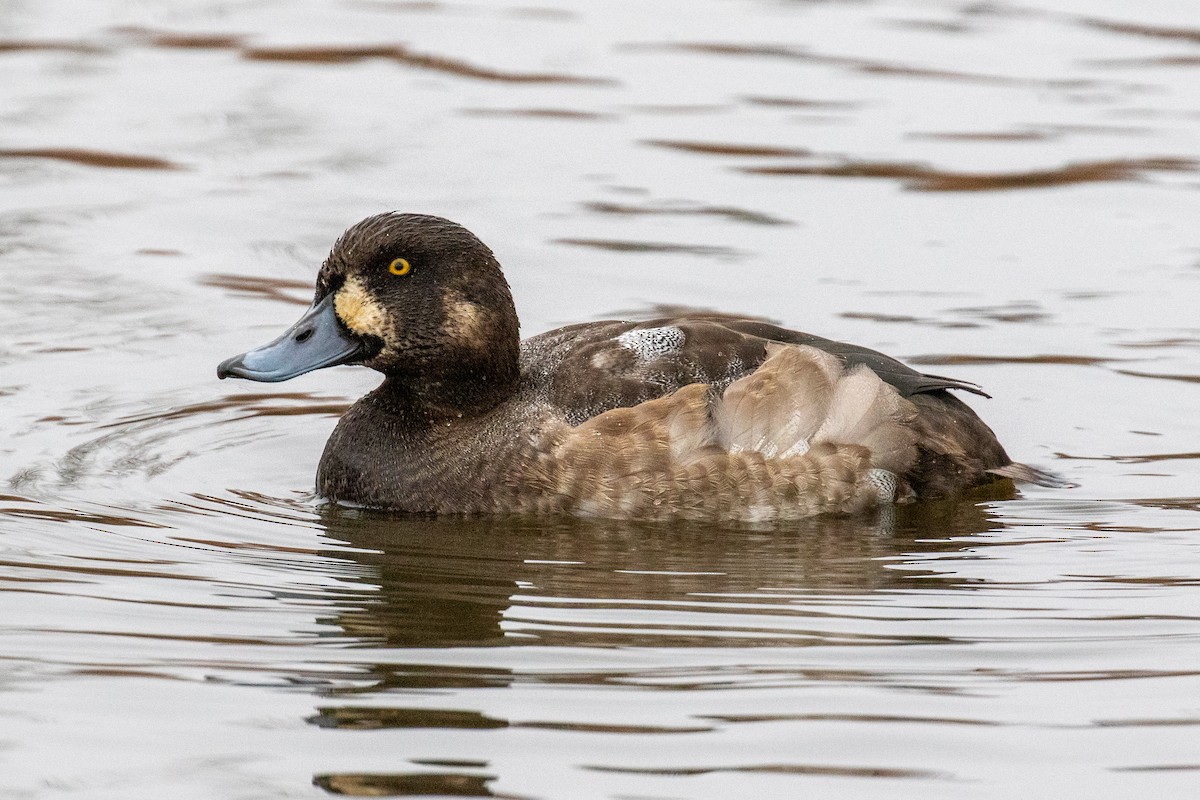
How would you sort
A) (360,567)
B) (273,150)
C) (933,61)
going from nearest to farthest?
(360,567)
(273,150)
(933,61)

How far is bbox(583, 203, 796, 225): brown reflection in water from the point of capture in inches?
436

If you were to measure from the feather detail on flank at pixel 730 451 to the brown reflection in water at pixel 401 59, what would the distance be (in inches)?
263

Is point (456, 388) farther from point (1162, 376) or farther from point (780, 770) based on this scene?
point (1162, 376)

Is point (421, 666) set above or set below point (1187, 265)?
below

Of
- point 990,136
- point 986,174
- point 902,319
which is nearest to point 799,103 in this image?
point 990,136

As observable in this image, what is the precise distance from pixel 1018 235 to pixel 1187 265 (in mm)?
917

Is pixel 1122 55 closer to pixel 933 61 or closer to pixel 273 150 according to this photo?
pixel 933 61

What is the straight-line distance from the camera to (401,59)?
14.1 m

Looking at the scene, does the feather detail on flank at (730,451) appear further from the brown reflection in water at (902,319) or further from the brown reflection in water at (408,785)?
→ the brown reflection in water at (408,785)

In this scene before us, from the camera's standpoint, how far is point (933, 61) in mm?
13828

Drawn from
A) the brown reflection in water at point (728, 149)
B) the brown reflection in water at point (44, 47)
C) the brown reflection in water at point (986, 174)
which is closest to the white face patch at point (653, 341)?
the brown reflection in water at point (986, 174)

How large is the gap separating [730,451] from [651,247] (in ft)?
11.7

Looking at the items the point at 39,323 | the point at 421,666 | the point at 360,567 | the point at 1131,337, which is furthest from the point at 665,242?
the point at 421,666

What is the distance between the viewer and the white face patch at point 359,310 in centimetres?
716
